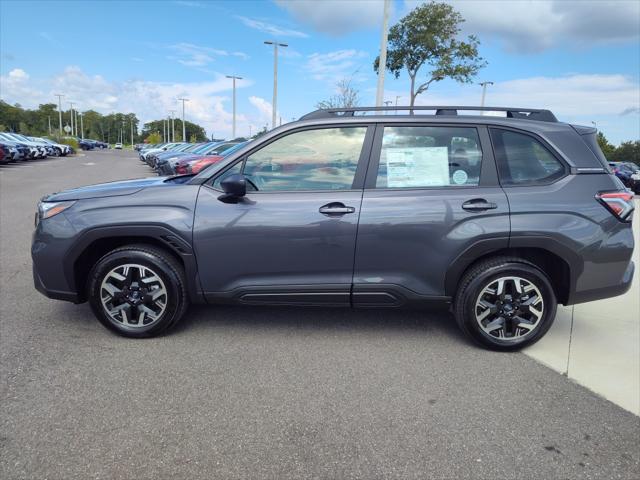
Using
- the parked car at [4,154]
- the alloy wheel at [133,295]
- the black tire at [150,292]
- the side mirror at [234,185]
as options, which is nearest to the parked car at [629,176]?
the side mirror at [234,185]

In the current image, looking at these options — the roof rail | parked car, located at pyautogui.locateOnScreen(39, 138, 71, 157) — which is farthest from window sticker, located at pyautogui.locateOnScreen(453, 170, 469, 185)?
parked car, located at pyautogui.locateOnScreen(39, 138, 71, 157)

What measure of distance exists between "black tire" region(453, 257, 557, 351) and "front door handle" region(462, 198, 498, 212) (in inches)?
16.2

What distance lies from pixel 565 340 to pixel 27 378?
4137 millimetres

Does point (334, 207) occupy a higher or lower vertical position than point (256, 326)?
higher

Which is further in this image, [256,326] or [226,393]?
[256,326]

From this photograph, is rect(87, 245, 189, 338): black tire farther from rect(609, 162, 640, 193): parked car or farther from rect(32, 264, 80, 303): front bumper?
rect(609, 162, 640, 193): parked car

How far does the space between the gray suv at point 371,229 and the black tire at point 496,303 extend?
11 millimetres

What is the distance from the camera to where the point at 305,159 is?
140 inches

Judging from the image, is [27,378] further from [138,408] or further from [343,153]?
[343,153]

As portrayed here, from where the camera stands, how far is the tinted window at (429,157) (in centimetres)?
353

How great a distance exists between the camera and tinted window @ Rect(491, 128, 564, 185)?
352cm

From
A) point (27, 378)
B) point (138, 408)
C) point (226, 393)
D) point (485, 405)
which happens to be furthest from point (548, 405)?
point (27, 378)

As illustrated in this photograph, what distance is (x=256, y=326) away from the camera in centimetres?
395

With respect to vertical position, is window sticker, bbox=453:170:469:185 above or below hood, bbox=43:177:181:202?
above
